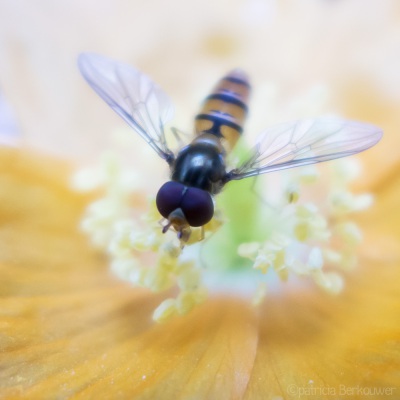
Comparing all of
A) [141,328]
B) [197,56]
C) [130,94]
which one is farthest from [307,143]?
[197,56]

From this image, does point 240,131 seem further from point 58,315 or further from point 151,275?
point 58,315

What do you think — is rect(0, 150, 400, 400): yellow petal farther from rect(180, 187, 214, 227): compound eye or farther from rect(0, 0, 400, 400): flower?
rect(180, 187, 214, 227): compound eye

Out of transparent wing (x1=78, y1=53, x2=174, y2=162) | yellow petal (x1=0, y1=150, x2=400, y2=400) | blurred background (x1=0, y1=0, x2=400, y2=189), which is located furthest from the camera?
blurred background (x1=0, y1=0, x2=400, y2=189)

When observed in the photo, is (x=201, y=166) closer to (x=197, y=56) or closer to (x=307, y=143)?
(x=307, y=143)

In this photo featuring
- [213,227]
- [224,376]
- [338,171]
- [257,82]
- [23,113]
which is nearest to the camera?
[224,376]

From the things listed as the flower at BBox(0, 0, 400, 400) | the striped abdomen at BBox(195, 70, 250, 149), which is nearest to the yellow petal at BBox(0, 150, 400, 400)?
the flower at BBox(0, 0, 400, 400)

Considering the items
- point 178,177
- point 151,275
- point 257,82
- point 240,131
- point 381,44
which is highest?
point 381,44

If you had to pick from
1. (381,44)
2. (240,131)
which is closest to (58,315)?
(240,131)

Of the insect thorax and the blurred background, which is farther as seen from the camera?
the blurred background
